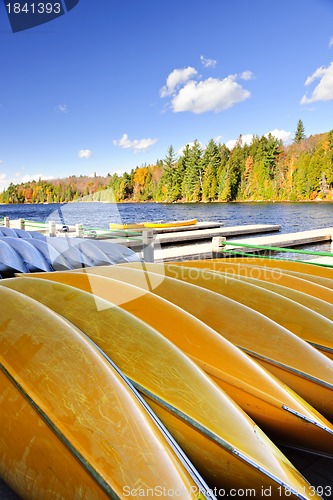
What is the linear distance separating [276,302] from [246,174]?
71097 millimetres

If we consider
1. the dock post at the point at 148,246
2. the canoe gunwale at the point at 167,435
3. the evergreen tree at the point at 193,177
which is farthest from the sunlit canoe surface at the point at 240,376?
the evergreen tree at the point at 193,177

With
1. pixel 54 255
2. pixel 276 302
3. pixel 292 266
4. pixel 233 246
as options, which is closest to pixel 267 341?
pixel 276 302

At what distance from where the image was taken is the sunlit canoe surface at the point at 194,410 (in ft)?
4.47

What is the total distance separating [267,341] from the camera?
84.9 inches

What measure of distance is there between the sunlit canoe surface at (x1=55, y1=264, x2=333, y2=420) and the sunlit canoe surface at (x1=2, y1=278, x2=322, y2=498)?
1.75 ft

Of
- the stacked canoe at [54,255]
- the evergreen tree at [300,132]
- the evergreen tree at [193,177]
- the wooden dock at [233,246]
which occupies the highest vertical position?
the evergreen tree at [300,132]

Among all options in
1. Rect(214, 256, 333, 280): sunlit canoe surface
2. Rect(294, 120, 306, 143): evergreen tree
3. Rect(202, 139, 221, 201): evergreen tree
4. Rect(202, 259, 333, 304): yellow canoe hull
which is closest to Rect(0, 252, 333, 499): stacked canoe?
Rect(202, 259, 333, 304): yellow canoe hull

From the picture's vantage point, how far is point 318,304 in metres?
2.74

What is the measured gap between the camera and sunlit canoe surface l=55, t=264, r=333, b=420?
6.39 feet

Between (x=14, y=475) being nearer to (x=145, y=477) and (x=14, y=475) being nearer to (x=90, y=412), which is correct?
(x=90, y=412)

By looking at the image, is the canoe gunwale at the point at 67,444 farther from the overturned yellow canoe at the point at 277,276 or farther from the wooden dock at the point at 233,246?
the wooden dock at the point at 233,246

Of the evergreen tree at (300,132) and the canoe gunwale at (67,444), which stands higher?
the evergreen tree at (300,132)

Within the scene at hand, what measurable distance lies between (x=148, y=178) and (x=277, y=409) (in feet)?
272

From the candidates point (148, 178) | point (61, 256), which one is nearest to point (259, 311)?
point (61, 256)
